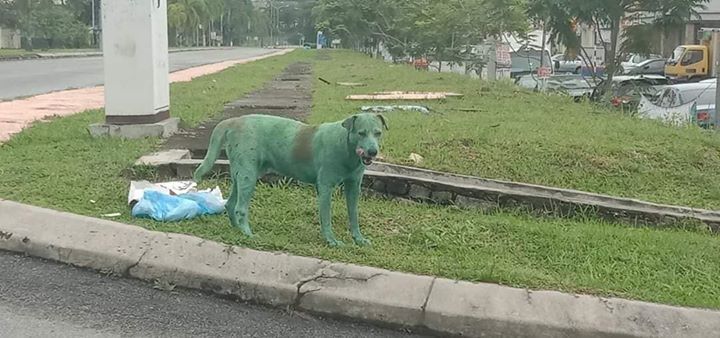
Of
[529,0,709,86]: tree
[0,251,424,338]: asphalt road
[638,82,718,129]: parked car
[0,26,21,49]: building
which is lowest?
[0,251,424,338]: asphalt road

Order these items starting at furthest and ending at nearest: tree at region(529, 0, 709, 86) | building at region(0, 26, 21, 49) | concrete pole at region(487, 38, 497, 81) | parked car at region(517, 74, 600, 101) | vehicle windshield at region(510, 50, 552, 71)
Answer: building at region(0, 26, 21, 49) < vehicle windshield at region(510, 50, 552, 71) < concrete pole at region(487, 38, 497, 81) < parked car at region(517, 74, 600, 101) < tree at region(529, 0, 709, 86)

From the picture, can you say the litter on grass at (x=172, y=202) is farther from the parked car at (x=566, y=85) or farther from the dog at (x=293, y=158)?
the parked car at (x=566, y=85)

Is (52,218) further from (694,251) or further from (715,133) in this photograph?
(715,133)

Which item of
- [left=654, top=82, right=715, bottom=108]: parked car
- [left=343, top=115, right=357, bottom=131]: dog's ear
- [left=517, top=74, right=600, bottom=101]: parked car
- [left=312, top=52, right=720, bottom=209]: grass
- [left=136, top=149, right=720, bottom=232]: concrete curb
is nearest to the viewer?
[left=343, top=115, right=357, bottom=131]: dog's ear

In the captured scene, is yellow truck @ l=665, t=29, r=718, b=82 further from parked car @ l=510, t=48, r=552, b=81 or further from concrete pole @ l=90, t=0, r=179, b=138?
concrete pole @ l=90, t=0, r=179, b=138

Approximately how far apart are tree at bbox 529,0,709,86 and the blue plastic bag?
996cm

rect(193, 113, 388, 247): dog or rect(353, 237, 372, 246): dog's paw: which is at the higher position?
rect(193, 113, 388, 247): dog

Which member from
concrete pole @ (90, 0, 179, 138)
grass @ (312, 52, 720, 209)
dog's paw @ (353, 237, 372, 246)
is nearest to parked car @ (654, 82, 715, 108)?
grass @ (312, 52, 720, 209)

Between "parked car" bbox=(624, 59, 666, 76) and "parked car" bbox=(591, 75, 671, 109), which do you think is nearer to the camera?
"parked car" bbox=(591, 75, 671, 109)

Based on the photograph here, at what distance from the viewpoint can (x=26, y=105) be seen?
1323 centimetres

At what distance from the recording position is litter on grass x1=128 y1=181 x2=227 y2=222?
205 inches

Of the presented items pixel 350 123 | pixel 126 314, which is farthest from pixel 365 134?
pixel 126 314

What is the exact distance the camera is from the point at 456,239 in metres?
5.08

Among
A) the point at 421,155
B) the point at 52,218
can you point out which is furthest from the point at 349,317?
the point at 421,155
